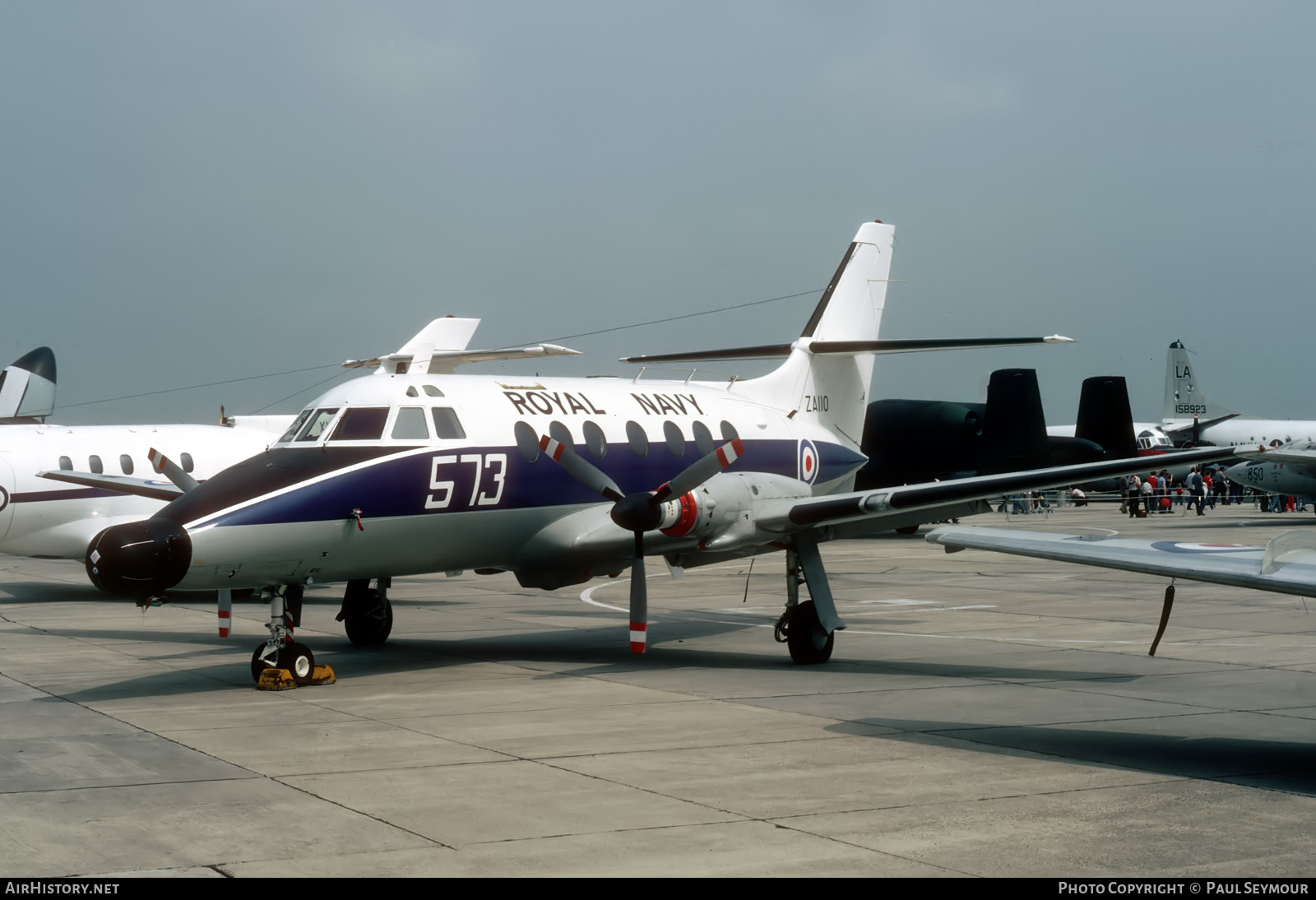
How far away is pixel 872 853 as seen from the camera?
6.88m

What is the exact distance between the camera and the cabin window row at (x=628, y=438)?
1522 cm

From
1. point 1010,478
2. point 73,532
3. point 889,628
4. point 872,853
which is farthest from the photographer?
point 73,532

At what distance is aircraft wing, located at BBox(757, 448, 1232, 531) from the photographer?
13484 millimetres

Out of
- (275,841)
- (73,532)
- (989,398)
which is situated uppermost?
(989,398)

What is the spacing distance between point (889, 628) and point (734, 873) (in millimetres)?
12397

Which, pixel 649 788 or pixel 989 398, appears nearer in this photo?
pixel 649 788

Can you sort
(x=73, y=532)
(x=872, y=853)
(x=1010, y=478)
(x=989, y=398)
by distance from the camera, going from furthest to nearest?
(x=989, y=398), (x=73, y=532), (x=1010, y=478), (x=872, y=853)

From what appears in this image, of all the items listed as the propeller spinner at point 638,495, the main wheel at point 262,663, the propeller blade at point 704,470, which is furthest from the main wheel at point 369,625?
the propeller blade at point 704,470

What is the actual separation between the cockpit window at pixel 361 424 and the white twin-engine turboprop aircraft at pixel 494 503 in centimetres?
2

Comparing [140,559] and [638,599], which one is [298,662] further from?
[638,599]

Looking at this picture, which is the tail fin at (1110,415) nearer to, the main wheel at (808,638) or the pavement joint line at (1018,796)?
the main wheel at (808,638)

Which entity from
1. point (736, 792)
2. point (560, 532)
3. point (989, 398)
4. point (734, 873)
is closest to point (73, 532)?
point (560, 532)

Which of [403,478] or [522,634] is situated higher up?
[403,478]
